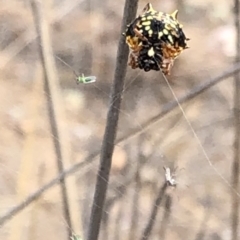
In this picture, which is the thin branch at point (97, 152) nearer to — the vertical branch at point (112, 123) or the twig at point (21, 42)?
the vertical branch at point (112, 123)

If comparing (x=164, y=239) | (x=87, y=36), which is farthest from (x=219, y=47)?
(x=164, y=239)

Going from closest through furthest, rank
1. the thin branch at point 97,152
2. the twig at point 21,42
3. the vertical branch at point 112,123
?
the vertical branch at point 112,123
the thin branch at point 97,152
the twig at point 21,42

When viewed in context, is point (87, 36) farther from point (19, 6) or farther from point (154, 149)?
point (154, 149)

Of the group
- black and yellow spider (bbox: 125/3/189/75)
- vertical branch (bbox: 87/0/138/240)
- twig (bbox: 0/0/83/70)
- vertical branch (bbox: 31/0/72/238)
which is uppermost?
twig (bbox: 0/0/83/70)

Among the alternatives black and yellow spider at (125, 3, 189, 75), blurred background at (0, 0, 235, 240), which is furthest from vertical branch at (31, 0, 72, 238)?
black and yellow spider at (125, 3, 189, 75)

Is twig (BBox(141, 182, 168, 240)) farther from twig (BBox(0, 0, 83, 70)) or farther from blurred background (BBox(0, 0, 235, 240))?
twig (BBox(0, 0, 83, 70))

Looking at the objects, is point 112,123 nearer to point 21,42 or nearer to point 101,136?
point 101,136

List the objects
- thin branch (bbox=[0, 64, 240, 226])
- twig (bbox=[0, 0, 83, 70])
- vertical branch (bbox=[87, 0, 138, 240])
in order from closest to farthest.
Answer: vertical branch (bbox=[87, 0, 138, 240]) < thin branch (bbox=[0, 64, 240, 226]) < twig (bbox=[0, 0, 83, 70])

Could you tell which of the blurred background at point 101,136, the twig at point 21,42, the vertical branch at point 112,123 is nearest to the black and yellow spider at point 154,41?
the vertical branch at point 112,123
